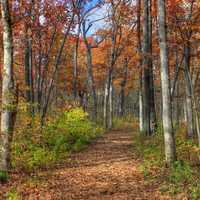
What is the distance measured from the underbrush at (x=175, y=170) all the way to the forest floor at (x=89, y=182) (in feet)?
0.85

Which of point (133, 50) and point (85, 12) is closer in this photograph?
point (85, 12)

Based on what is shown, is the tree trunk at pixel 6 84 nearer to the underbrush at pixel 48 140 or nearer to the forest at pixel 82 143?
the forest at pixel 82 143

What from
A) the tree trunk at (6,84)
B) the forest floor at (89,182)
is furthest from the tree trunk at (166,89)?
the tree trunk at (6,84)

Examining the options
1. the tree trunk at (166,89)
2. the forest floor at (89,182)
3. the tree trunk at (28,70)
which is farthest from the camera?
the tree trunk at (28,70)

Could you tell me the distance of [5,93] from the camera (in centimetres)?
1023

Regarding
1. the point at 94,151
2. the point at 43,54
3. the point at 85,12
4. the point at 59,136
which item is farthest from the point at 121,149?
the point at 85,12

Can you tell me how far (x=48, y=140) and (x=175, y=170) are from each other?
22.9 ft

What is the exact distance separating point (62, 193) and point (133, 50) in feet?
82.0

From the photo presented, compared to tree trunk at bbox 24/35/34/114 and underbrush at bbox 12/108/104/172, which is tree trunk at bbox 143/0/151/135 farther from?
tree trunk at bbox 24/35/34/114

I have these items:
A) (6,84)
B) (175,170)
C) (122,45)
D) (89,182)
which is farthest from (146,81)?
(122,45)

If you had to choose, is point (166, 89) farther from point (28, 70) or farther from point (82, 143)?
point (28, 70)

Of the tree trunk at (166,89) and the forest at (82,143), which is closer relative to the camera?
the forest at (82,143)

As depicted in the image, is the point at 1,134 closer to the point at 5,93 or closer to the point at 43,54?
the point at 5,93

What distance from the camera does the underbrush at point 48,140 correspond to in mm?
11938
